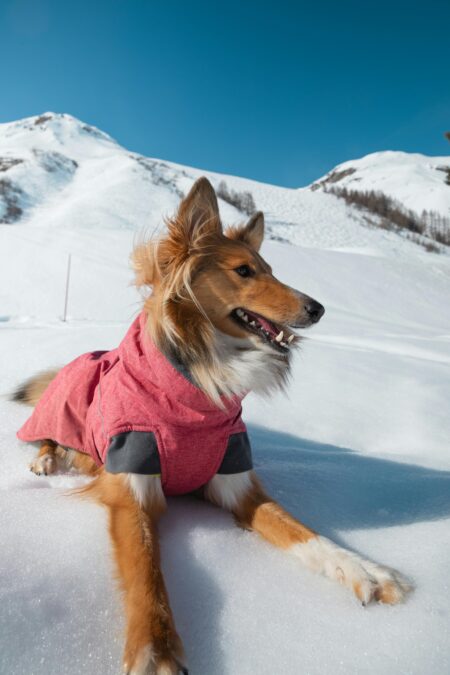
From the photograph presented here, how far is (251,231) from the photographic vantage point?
106 inches

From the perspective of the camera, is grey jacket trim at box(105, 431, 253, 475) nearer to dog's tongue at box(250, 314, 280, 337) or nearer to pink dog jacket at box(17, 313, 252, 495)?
pink dog jacket at box(17, 313, 252, 495)

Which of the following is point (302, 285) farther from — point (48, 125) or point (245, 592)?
point (48, 125)

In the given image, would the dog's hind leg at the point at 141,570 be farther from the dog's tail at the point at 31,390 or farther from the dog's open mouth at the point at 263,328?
the dog's tail at the point at 31,390

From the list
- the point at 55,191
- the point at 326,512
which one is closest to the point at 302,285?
the point at 326,512

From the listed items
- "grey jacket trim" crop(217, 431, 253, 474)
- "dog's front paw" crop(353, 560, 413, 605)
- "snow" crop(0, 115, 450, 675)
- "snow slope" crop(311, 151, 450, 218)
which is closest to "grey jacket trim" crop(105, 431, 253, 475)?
"snow" crop(0, 115, 450, 675)

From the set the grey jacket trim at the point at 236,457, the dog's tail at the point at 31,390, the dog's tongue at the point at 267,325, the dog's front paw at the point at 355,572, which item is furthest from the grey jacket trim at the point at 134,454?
the dog's tail at the point at 31,390

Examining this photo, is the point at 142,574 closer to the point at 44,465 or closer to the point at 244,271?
the point at 44,465

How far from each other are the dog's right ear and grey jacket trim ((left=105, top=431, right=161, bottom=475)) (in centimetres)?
100

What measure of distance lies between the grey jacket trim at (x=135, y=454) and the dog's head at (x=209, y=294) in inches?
14.7

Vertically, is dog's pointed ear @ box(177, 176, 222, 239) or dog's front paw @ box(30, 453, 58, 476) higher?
dog's pointed ear @ box(177, 176, 222, 239)

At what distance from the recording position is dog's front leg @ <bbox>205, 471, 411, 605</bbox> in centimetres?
141

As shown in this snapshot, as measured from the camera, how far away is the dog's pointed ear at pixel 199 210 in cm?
220

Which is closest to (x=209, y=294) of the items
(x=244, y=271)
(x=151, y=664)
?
(x=244, y=271)

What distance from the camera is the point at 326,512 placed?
2057mm
